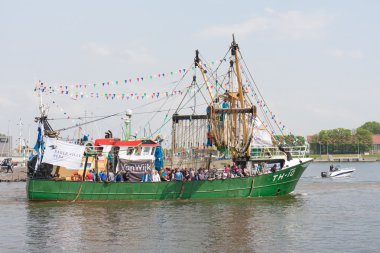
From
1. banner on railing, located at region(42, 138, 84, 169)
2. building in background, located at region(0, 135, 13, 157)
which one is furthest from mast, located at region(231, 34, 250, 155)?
building in background, located at region(0, 135, 13, 157)

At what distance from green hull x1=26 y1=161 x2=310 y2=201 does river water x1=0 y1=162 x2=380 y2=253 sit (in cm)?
80

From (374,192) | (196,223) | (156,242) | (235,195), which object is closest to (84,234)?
(156,242)

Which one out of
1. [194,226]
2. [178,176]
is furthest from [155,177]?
[194,226]

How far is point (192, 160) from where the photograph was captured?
144 ft

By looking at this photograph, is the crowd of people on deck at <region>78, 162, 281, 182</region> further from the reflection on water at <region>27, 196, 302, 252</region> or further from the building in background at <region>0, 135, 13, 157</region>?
the building in background at <region>0, 135, 13, 157</region>

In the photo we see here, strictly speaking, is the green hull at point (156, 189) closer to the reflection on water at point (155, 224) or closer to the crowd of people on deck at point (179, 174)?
the crowd of people on deck at point (179, 174)

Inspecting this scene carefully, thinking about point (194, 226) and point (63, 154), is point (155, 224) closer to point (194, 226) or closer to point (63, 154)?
point (194, 226)

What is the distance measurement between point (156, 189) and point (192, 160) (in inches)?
178

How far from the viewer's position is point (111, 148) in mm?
42719

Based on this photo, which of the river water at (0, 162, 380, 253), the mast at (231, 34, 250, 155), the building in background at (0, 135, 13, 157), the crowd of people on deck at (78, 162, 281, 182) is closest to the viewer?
the river water at (0, 162, 380, 253)

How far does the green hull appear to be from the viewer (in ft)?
129

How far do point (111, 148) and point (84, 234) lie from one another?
15.9 m

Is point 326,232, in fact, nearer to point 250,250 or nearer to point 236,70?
point 250,250

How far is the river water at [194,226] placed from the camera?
2434cm
